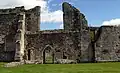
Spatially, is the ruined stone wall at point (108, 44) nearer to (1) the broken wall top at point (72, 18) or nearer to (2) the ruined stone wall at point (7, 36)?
(1) the broken wall top at point (72, 18)

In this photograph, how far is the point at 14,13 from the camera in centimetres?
4350

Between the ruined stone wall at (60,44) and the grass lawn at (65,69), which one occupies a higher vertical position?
the ruined stone wall at (60,44)

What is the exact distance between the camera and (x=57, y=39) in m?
40.8

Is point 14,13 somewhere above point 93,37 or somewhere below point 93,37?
above

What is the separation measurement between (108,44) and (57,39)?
22.9ft

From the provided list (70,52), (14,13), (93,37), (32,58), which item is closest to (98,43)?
(93,37)

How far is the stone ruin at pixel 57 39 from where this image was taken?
39844mm

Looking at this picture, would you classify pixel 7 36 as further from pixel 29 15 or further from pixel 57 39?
pixel 57 39

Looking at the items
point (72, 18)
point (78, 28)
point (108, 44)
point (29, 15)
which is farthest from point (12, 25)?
point (108, 44)

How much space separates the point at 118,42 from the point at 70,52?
661cm

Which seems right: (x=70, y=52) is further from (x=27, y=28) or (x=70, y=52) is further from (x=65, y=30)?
(x=27, y=28)

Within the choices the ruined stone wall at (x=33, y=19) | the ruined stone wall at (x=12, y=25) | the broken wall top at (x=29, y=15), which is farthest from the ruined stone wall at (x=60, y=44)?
the ruined stone wall at (x=12, y=25)

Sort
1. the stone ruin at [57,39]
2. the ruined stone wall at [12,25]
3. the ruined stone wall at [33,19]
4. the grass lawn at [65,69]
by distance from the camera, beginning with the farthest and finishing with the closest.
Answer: the ruined stone wall at [33,19]
the ruined stone wall at [12,25]
the stone ruin at [57,39]
the grass lawn at [65,69]

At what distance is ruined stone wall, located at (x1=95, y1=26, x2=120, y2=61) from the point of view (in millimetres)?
39531
